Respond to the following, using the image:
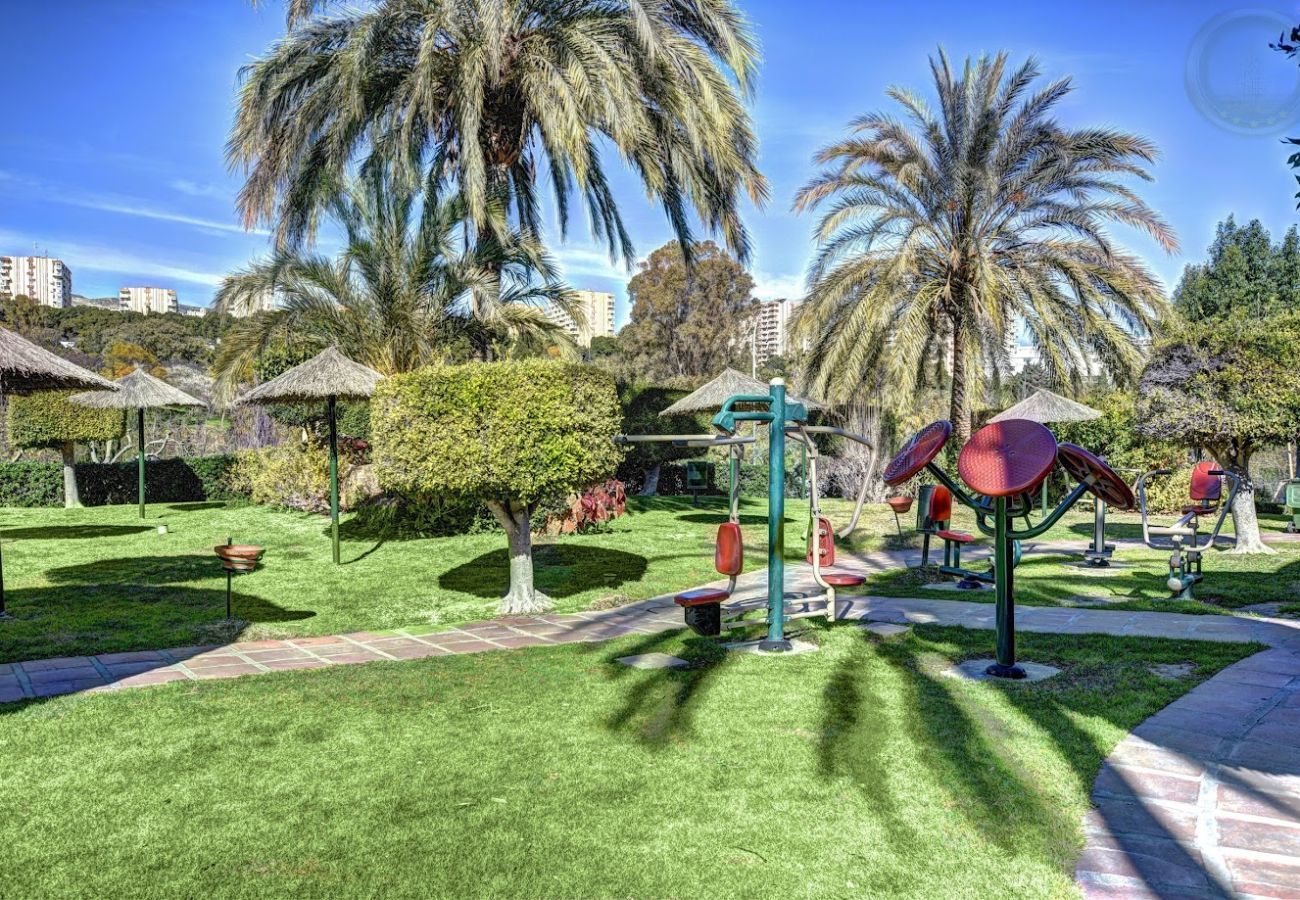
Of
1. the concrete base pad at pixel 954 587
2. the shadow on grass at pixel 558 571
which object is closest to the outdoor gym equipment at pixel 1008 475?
the concrete base pad at pixel 954 587

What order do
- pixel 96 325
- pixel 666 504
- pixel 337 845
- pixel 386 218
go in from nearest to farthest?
pixel 337 845 → pixel 386 218 → pixel 666 504 → pixel 96 325

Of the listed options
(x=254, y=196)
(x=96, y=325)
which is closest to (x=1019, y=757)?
(x=254, y=196)

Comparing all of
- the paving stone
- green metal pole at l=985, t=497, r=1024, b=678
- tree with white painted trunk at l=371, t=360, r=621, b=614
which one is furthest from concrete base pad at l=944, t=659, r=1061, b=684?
tree with white painted trunk at l=371, t=360, r=621, b=614

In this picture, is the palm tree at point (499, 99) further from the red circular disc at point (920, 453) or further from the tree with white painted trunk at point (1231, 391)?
the red circular disc at point (920, 453)

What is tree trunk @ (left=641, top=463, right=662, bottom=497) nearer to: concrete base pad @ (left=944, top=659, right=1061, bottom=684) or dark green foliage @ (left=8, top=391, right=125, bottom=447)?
dark green foliage @ (left=8, top=391, right=125, bottom=447)

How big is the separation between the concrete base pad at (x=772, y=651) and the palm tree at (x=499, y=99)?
817cm

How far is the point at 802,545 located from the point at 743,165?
5858mm

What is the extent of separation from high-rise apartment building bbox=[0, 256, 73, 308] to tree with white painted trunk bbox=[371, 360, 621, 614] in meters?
110

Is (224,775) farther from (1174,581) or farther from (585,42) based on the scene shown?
(585,42)

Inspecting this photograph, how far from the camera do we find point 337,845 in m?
3.44

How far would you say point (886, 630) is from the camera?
7.46m

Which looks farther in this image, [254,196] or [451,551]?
[254,196]

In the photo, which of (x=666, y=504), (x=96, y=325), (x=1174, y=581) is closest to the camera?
(x=1174, y=581)

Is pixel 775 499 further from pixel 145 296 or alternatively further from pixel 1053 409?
pixel 145 296
